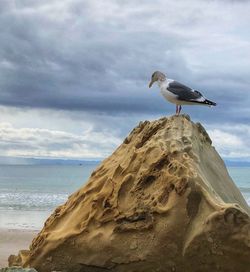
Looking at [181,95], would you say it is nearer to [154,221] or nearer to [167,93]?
[167,93]

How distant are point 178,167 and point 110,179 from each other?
3.09ft

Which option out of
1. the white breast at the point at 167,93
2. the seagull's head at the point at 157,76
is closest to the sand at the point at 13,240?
the seagull's head at the point at 157,76

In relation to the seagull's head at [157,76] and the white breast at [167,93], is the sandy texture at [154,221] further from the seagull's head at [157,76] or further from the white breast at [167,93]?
the seagull's head at [157,76]

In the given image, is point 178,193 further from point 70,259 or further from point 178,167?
point 70,259

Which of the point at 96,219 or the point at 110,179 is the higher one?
the point at 110,179

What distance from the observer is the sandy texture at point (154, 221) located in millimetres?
6086

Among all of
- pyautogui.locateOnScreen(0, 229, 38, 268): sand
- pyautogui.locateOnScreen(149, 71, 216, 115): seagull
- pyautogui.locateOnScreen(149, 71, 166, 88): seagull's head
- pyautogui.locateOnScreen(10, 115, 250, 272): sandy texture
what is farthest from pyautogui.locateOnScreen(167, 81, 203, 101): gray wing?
pyautogui.locateOnScreen(0, 229, 38, 268): sand

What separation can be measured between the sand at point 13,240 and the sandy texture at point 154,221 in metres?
4.89

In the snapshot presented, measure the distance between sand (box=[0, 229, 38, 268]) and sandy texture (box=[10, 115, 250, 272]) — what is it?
16.1ft

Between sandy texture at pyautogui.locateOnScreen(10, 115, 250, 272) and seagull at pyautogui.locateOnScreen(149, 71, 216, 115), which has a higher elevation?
seagull at pyautogui.locateOnScreen(149, 71, 216, 115)

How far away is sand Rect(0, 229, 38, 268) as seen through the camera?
12.5m

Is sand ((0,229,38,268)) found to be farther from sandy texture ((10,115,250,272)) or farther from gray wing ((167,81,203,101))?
gray wing ((167,81,203,101))

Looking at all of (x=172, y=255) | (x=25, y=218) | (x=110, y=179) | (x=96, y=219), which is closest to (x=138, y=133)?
(x=110, y=179)

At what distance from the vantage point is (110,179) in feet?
22.7
